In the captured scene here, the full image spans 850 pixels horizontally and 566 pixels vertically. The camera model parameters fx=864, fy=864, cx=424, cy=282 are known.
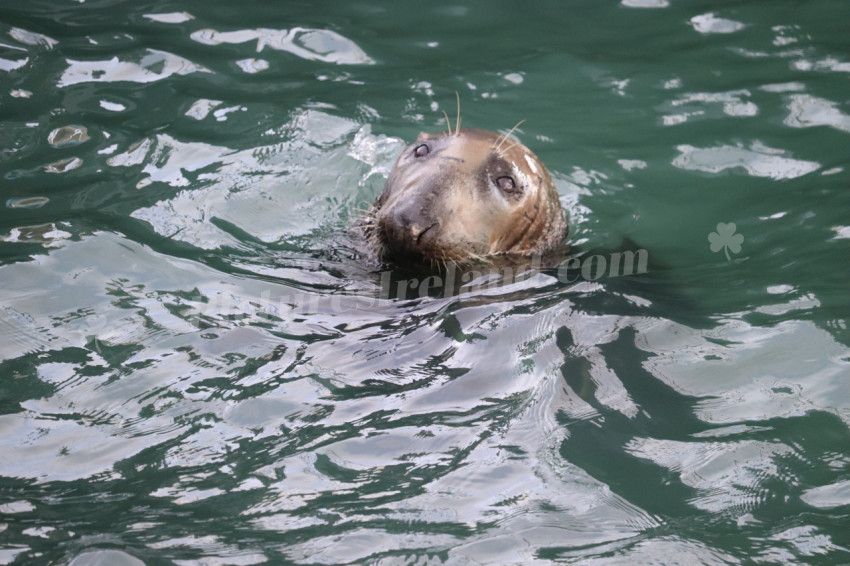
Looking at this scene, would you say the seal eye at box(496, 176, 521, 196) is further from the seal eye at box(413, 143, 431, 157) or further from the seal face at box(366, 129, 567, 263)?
the seal eye at box(413, 143, 431, 157)

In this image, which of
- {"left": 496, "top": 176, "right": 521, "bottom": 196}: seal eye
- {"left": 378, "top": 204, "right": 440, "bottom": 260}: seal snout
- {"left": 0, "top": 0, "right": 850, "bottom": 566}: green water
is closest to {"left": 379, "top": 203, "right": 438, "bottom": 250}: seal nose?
{"left": 378, "top": 204, "right": 440, "bottom": 260}: seal snout

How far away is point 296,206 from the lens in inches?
248

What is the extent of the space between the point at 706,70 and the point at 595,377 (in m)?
4.63

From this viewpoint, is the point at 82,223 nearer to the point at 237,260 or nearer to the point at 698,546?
the point at 237,260

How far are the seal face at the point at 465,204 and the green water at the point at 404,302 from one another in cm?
29

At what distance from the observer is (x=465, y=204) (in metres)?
4.89

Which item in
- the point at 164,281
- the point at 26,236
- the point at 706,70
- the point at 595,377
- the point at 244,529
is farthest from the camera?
the point at 706,70

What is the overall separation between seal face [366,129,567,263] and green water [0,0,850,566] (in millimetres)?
287

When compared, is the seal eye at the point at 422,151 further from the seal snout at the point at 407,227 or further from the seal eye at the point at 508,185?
the seal snout at the point at 407,227

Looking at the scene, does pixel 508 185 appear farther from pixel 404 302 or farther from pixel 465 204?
pixel 404 302

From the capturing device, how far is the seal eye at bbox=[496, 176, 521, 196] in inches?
202

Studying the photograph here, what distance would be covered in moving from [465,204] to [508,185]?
0.40 m

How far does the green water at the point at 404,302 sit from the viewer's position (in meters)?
3.11

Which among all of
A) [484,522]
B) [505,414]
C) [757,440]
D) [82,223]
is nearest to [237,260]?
[82,223]
